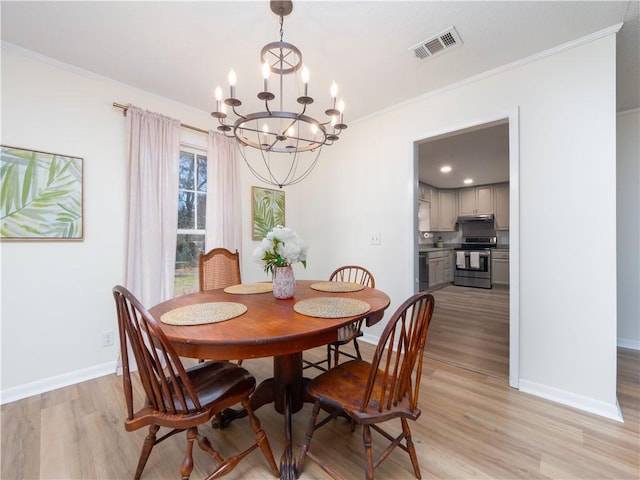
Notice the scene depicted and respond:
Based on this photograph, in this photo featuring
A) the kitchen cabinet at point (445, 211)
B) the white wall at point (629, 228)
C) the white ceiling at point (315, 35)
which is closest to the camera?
the white ceiling at point (315, 35)

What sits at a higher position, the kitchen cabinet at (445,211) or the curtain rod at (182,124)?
the curtain rod at (182,124)

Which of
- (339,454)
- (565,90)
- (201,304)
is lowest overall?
(339,454)

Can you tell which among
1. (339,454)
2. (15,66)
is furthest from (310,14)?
(339,454)

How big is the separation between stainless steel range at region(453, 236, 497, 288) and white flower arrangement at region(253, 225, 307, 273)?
5.66 metres

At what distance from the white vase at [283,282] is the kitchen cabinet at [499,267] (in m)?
5.83

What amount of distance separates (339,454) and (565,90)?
2764mm

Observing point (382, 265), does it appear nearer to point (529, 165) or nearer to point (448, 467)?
point (529, 165)

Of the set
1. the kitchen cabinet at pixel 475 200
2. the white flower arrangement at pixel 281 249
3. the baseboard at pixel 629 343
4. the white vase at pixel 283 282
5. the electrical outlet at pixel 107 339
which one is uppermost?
the kitchen cabinet at pixel 475 200

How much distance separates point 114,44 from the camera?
1.96 metres

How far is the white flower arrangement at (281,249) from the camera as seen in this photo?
5.55 feet

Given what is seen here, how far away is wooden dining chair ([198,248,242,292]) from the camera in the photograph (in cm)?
234

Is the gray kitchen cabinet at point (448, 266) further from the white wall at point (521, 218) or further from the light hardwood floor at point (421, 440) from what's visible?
the white wall at point (521, 218)

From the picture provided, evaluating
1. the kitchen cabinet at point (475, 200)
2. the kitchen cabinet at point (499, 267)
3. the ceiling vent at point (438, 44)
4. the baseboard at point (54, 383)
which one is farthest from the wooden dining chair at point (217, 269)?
the kitchen cabinet at point (475, 200)

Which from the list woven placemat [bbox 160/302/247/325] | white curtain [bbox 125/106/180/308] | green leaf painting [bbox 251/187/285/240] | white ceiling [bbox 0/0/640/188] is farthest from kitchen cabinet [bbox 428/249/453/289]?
woven placemat [bbox 160/302/247/325]
